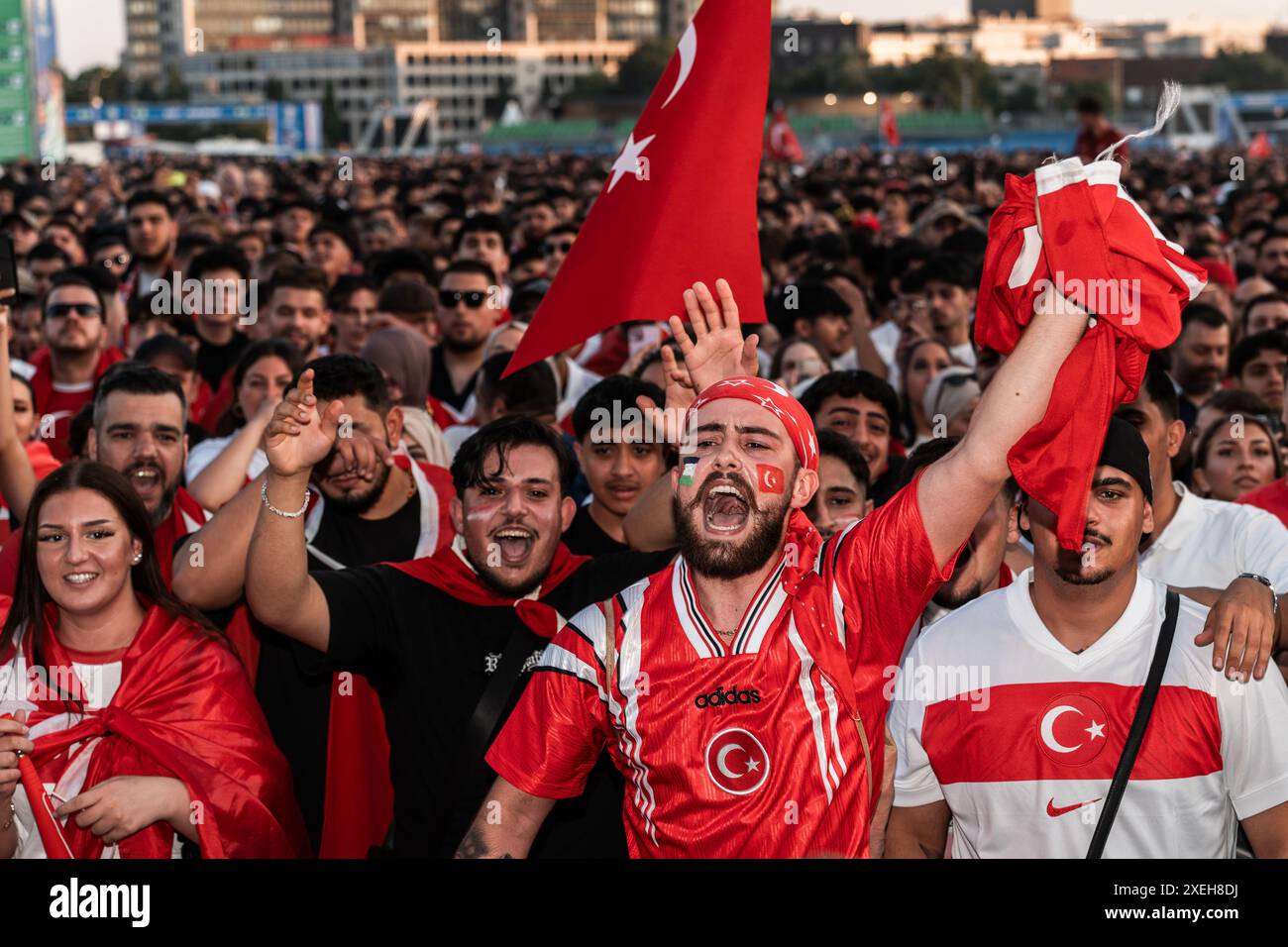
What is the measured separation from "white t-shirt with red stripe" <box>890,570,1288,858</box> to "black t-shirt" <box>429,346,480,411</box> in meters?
4.81

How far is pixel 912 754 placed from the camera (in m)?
3.90

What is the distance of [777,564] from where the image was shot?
3631mm

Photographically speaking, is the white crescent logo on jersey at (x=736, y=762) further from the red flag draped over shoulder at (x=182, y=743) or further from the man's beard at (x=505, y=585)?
the red flag draped over shoulder at (x=182, y=743)

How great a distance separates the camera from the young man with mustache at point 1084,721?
142 inches

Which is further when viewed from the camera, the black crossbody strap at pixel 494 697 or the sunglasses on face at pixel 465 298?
the sunglasses on face at pixel 465 298

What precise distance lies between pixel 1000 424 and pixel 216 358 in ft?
21.5

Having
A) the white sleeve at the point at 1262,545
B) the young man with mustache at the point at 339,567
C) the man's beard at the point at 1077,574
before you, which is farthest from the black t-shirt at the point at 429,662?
the white sleeve at the point at 1262,545

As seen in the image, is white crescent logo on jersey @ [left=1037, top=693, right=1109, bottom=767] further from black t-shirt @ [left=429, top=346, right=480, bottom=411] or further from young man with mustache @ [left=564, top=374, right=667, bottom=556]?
black t-shirt @ [left=429, top=346, right=480, bottom=411]

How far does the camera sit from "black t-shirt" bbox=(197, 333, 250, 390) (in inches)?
360

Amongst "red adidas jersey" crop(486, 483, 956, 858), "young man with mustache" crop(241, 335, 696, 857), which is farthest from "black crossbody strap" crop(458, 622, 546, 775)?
"red adidas jersey" crop(486, 483, 956, 858)

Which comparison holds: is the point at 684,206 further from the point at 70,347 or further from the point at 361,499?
the point at 70,347

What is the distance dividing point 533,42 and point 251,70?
22.0 m

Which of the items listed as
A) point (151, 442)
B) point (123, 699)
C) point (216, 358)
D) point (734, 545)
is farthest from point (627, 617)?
point (216, 358)

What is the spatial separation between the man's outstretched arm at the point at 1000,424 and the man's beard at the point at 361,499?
7.69 feet
